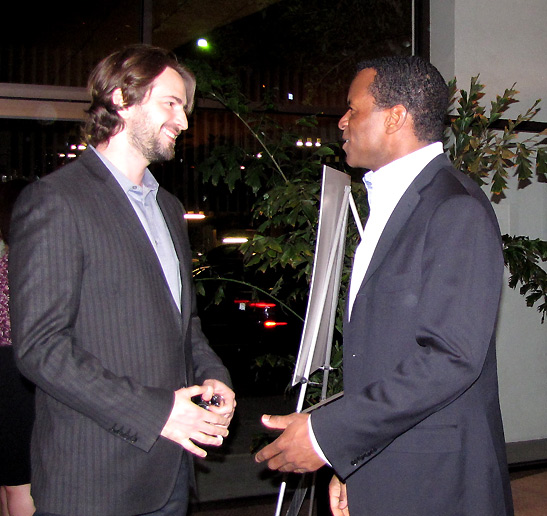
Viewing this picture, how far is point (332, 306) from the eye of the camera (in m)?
2.87

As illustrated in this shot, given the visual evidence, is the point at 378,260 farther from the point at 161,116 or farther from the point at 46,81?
the point at 46,81

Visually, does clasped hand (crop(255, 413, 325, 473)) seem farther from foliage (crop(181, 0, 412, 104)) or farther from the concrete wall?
the concrete wall

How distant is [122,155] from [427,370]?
40.1 inches

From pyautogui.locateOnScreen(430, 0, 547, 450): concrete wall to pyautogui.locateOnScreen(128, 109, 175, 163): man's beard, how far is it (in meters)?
3.60

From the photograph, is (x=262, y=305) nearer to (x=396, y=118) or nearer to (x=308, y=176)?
(x=308, y=176)

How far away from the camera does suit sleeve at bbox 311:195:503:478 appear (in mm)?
1449

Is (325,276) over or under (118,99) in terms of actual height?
under

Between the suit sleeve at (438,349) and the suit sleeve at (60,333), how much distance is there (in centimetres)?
41

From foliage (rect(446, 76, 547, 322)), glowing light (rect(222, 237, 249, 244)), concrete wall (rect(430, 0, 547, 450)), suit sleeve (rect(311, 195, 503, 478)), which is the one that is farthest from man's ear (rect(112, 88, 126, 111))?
concrete wall (rect(430, 0, 547, 450))

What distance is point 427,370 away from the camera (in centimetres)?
145

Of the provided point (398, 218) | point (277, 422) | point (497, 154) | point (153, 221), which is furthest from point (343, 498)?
point (497, 154)

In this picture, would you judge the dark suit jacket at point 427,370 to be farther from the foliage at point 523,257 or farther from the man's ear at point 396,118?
the foliage at point 523,257

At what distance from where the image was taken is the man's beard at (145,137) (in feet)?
6.09

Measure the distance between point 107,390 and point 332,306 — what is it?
1511 millimetres
